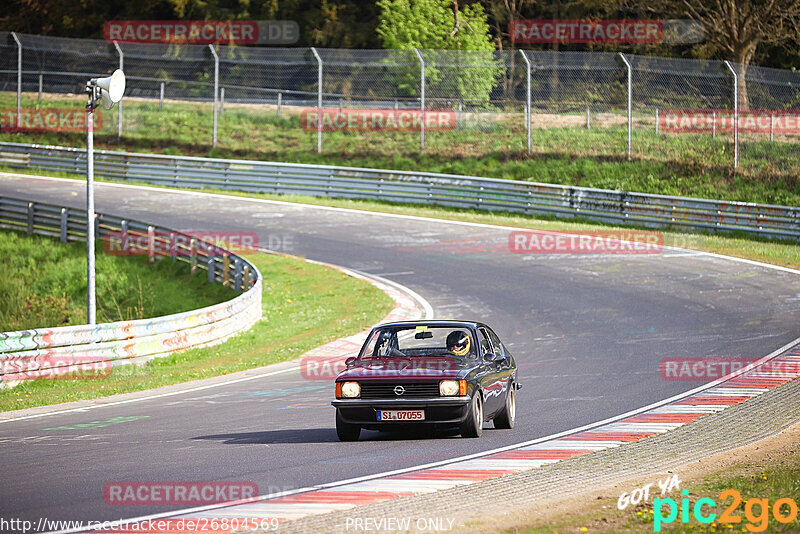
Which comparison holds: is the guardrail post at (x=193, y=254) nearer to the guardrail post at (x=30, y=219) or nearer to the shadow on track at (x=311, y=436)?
the guardrail post at (x=30, y=219)

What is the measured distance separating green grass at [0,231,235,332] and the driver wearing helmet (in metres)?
14.2

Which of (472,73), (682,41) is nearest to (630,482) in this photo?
(472,73)

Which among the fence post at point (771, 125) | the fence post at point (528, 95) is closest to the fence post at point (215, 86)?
the fence post at point (528, 95)

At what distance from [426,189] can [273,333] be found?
15961 mm

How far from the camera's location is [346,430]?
427 inches

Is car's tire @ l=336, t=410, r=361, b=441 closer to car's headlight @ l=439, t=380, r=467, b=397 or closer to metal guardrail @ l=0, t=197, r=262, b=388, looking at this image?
car's headlight @ l=439, t=380, r=467, b=397

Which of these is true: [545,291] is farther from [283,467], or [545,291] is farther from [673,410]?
[283,467]

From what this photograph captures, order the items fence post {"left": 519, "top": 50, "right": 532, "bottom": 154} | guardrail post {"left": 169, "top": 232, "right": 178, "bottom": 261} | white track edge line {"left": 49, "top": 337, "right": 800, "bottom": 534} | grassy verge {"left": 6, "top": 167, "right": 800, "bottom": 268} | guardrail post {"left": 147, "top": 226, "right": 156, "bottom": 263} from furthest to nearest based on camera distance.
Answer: fence post {"left": 519, "top": 50, "right": 532, "bottom": 154}, guardrail post {"left": 147, "top": 226, "right": 156, "bottom": 263}, guardrail post {"left": 169, "top": 232, "right": 178, "bottom": 261}, grassy verge {"left": 6, "top": 167, "right": 800, "bottom": 268}, white track edge line {"left": 49, "top": 337, "right": 800, "bottom": 534}

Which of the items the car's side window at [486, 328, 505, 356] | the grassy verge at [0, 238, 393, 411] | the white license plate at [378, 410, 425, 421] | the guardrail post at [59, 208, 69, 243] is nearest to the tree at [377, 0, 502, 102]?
the guardrail post at [59, 208, 69, 243]

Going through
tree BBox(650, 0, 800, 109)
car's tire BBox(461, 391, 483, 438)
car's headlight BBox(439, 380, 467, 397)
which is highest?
tree BBox(650, 0, 800, 109)

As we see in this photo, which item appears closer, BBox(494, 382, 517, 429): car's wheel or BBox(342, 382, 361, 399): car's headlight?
BBox(342, 382, 361, 399): car's headlight

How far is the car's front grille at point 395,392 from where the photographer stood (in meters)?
10.6

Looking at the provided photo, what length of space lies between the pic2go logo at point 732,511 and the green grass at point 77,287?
1865cm

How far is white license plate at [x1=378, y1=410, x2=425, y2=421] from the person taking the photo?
417 inches
